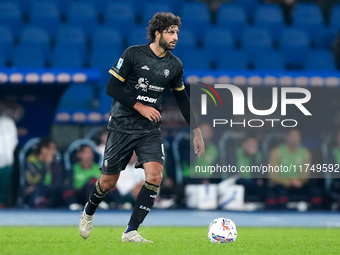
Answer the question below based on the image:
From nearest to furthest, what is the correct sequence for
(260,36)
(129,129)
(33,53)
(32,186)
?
(129,129) < (32,186) < (33,53) < (260,36)

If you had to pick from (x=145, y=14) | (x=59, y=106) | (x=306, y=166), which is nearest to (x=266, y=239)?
(x=306, y=166)

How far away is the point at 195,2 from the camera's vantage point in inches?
661

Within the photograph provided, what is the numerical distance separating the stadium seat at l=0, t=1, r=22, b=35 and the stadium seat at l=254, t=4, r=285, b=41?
5.22 meters

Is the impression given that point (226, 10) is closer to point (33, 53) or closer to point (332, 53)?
point (332, 53)

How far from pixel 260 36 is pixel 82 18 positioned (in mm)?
3849

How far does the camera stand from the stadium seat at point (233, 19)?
642 inches

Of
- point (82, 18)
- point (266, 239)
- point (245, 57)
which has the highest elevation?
point (82, 18)

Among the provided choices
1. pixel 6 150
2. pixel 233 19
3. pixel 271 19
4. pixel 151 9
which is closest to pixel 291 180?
pixel 233 19

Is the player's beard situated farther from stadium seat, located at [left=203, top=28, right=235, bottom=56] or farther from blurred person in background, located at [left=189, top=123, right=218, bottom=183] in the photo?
stadium seat, located at [left=203, top=28, right=235, bottom=56]

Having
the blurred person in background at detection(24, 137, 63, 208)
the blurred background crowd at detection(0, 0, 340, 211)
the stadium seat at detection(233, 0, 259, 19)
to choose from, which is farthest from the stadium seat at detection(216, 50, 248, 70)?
the blurred person in background at detection(24, 137, 63, 208)

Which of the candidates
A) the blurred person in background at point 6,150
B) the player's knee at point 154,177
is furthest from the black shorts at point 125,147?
the blurred person in background at point 6,150

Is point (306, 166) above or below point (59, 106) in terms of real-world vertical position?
below

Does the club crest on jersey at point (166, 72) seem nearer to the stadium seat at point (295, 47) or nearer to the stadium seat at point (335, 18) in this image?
the stadium seat at point (295, 47)

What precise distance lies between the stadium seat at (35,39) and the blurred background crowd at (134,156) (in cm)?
2
